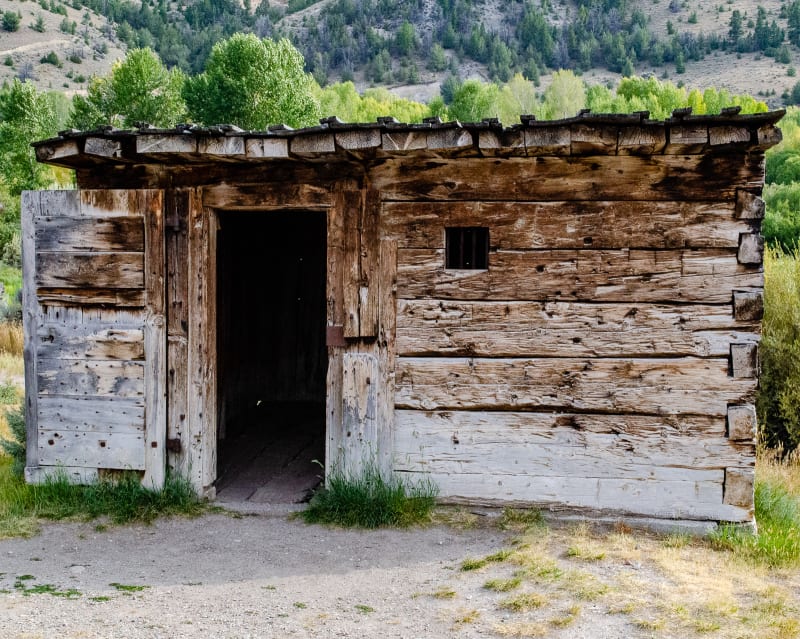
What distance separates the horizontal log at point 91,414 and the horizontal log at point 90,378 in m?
0.05

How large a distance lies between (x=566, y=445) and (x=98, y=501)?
3.49 m

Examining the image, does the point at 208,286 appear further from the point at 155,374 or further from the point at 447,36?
the point at 447,36

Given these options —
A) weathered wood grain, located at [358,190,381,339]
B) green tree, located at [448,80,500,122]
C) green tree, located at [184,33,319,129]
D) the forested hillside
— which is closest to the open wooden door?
weathered wood grain, located at [358,190,381,339]

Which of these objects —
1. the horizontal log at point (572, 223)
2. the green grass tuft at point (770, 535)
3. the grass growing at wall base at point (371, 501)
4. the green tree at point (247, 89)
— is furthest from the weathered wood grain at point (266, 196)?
the green tree at point (247, 89)

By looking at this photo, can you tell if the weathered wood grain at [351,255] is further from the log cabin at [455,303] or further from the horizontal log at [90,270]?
the horizontal log at [90,270]

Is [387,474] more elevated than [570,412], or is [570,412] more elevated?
[570,412]

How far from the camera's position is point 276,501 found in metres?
6.18

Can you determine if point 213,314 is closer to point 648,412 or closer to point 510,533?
point 510,533

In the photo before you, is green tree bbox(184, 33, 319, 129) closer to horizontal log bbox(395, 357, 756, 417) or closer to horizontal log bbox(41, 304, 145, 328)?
horizontal log bbox(41, 304, 145, 328)

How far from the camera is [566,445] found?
18.6 feet

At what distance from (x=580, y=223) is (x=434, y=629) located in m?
2.97

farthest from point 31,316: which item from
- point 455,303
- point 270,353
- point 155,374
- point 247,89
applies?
point 247,89

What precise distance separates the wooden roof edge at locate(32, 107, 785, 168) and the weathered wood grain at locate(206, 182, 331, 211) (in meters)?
0.31

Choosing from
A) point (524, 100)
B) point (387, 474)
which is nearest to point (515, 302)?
point (387, 474)
